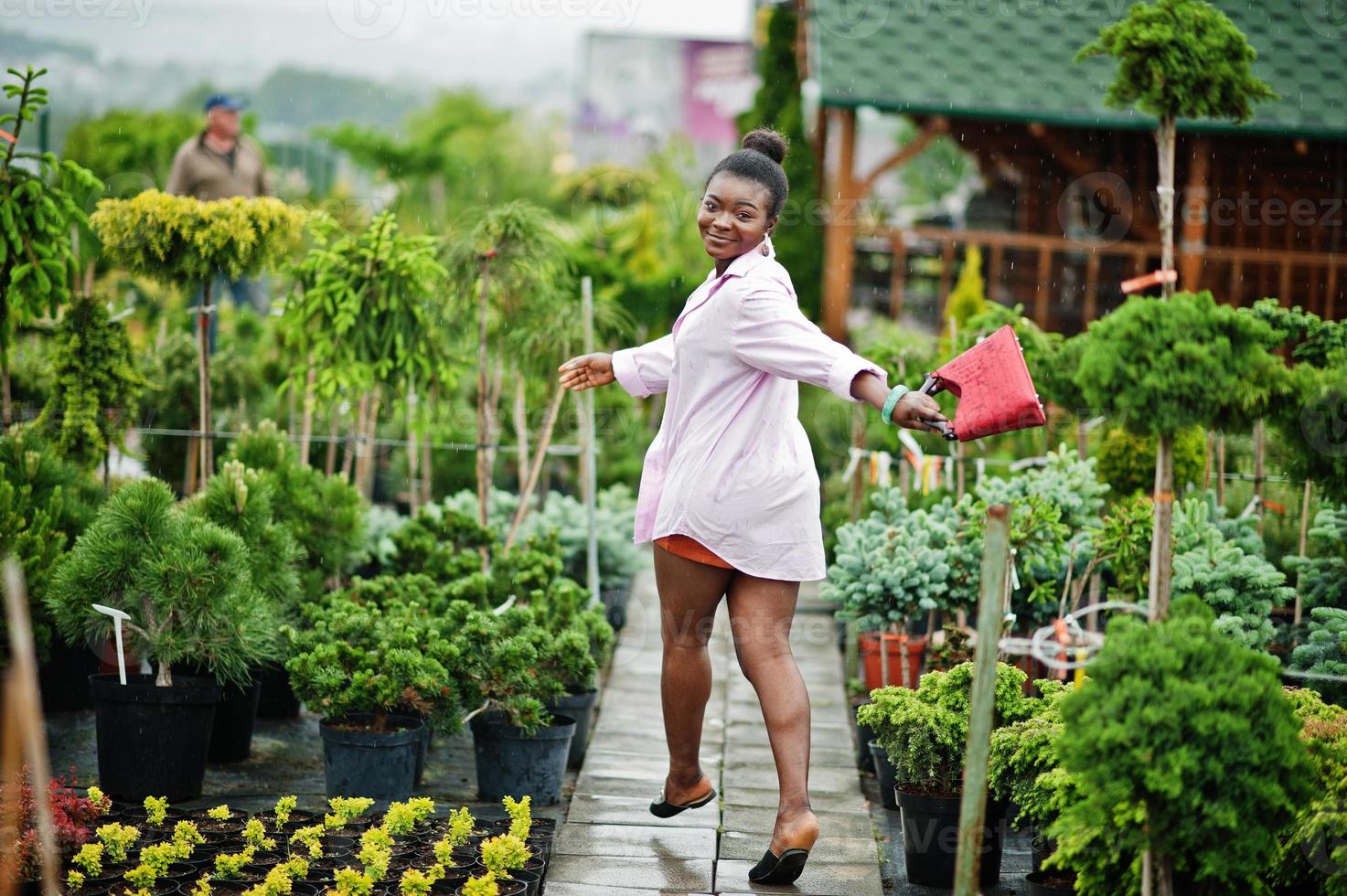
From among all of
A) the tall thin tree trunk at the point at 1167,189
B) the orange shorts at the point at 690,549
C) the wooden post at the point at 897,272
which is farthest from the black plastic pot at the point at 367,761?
the wooden post at the point at 897,272

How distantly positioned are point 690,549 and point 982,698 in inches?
50.0

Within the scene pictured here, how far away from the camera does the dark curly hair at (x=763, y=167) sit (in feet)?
11.9

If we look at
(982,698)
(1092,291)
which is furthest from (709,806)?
(1092,291)

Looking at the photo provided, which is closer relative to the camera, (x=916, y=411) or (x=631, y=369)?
(x=916, y=411)

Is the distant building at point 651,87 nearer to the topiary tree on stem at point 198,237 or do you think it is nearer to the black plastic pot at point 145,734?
the topiary tree on stem at point 198,237

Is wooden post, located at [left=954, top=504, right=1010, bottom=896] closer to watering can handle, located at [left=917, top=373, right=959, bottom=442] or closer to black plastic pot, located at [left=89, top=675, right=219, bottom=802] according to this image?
watering can handle, located at [left=917, top=373, right=959, bottom=442]

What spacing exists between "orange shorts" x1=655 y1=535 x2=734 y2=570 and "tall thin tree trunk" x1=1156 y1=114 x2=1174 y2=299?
1.32m

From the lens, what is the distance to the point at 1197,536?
4.61 m

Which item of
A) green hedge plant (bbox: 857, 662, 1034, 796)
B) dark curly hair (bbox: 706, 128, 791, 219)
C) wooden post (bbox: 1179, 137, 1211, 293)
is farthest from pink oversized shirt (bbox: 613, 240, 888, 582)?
wooden post (bbox: 1179, 137, 1211, 293)

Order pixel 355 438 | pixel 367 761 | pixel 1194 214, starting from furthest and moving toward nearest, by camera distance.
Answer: pixel 1194 214, pixel 355 438, pixel 367 761

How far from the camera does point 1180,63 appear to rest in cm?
354

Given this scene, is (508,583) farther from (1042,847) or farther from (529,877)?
(1042,847)

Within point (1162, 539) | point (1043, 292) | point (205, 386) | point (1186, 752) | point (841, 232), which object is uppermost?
point (841, 232)

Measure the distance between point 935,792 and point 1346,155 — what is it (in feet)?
31.9
